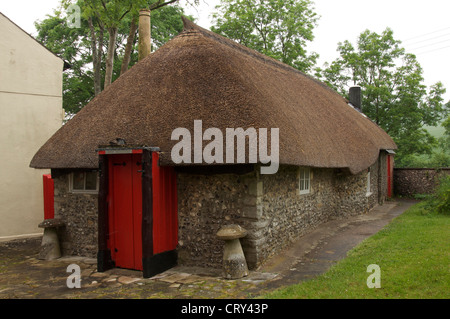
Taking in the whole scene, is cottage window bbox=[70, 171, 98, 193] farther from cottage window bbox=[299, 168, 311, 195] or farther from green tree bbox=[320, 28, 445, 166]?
green tree bbox=[320, 28, 445, 166]

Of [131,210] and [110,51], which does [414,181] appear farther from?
[131,210]

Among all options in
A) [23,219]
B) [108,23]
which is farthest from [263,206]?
[108,23]

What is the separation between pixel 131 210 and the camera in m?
7.10

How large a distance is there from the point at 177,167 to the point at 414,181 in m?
15.9

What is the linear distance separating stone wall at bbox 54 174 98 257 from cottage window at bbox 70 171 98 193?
0.12 metres

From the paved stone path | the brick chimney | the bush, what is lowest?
the paved stone path

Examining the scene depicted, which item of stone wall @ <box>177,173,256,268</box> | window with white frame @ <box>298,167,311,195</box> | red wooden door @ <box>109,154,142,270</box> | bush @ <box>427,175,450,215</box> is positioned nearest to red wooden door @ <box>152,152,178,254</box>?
stone wall @ <box>177,173,256,268</box>

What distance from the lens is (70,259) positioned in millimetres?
8070

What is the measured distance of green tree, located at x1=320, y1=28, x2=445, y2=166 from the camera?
23.0 m

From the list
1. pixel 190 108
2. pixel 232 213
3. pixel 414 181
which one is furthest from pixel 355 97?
pixel 232 213

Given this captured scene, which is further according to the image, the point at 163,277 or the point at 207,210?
the point at 207,210

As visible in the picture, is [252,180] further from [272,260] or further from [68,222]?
[68,222]

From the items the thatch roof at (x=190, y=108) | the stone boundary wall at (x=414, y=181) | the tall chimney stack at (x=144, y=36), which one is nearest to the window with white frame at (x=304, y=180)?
the thatch roof at (x=190, y=108)

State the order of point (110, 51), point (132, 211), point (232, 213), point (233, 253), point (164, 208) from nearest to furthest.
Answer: point (233, 253) < point (232, 213) < point (164, 208) < point (132, 211) < point (110, 51)
